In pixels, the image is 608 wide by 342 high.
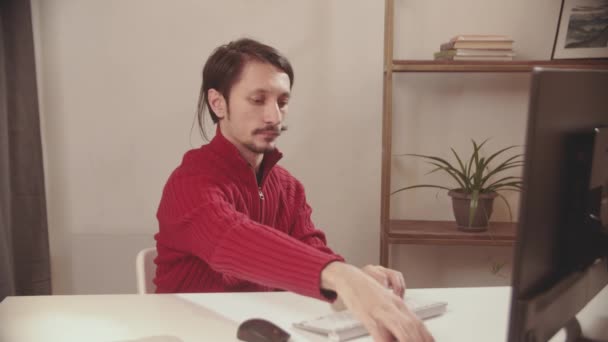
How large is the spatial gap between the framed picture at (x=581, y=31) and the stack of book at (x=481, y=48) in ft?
0.77

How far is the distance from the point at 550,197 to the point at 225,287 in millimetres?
914

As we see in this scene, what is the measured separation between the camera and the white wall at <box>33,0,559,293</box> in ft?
8.21

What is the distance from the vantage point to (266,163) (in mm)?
1570

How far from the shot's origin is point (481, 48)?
2.27 meters

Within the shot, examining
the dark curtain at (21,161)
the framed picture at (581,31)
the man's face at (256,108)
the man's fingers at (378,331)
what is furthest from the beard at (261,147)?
the framed picture at (581,31)

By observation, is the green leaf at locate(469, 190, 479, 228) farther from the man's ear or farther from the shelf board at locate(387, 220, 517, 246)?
the man's ear

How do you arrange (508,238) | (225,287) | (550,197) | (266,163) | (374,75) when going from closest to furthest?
(550,197)
(225,287)
(266,163)
(508,238)
(374,75)

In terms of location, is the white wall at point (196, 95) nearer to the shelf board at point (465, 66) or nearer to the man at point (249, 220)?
the shelf board at point (465, 66)

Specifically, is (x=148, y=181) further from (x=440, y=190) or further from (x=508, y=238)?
(x=508, y=238)

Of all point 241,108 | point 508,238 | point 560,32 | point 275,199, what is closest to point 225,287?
point 275,199

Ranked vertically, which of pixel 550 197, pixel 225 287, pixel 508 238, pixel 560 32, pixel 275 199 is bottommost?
pixel 508 238

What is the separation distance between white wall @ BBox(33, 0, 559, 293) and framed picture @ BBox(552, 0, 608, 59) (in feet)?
0.44

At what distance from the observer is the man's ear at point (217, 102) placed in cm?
156

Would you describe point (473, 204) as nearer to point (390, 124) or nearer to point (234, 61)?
point (390, 124)
